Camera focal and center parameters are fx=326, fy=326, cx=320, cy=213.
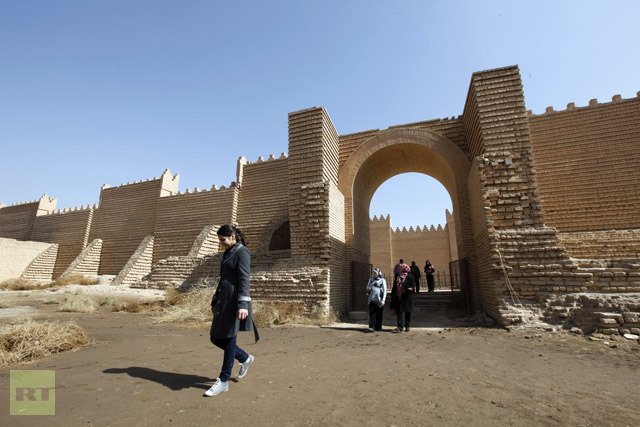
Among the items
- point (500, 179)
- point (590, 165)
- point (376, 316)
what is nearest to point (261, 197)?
point (376, 316)

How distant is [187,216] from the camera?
74.3 feet

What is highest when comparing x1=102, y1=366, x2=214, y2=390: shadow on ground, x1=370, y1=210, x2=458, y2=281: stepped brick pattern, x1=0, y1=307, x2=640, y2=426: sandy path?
x1=370, y1=210, x2=458, y2=281: stepped brick pattern

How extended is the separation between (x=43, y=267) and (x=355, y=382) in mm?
32060

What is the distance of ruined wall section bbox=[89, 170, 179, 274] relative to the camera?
24.3m

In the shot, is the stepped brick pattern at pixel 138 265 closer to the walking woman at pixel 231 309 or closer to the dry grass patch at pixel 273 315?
the dry grass patch at pixel 273 315

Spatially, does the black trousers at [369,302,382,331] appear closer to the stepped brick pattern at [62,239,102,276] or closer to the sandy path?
the sandy path

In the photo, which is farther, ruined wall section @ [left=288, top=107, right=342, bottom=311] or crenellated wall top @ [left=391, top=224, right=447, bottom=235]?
crenellated wall top @ [left=391, top=224, right=447, bottom=235]

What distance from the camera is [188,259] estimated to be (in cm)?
1739

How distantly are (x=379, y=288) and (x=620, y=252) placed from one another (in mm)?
6383

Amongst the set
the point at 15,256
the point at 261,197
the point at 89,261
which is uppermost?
the point at 261,197

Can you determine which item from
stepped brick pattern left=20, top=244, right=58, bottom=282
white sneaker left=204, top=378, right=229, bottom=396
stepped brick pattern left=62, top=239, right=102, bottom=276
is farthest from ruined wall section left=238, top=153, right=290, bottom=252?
stepped brick pattern left=20, top=244, right=58, bottom=282

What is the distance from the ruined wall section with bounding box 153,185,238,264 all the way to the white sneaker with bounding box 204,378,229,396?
18285 millimetres

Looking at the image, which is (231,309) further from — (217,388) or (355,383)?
(355,383)

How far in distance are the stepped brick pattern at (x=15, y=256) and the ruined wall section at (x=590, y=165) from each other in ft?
112
